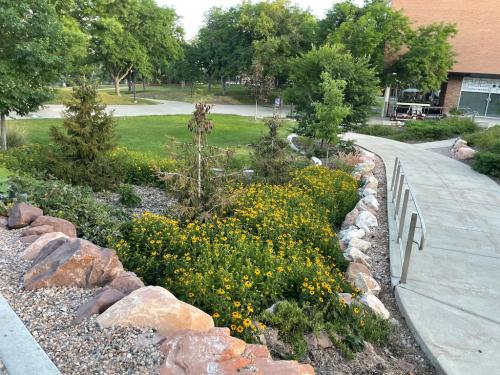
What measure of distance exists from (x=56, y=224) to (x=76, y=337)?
2.50 metres

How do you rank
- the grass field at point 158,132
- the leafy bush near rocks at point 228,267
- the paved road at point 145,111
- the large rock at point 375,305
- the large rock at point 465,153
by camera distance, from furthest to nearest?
the paved road at point 145,111 < the grass field at point 158,132 < the large rock at point 465,153 < the large rock at point 375,305 < the leafy bush near rocks at point 228,267

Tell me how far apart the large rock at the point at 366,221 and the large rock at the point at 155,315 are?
A: 13.9 feet

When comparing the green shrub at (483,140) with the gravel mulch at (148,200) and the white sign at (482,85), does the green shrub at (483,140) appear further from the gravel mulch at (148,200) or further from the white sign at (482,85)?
the white sign at (482,85)

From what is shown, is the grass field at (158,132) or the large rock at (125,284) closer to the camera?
the large rock at (125,284)

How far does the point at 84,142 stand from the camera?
7.80 metres

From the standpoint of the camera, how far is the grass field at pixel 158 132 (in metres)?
14.7

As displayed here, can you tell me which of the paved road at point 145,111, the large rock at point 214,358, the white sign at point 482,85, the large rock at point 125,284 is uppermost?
the white sign at point 482,85

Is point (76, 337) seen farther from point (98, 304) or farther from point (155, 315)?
point (155, 315)

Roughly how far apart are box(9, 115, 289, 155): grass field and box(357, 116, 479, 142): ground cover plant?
5002 mm

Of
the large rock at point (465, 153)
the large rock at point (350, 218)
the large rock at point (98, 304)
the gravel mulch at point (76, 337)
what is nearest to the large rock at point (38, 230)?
the gravel mulch at point (76, 337)

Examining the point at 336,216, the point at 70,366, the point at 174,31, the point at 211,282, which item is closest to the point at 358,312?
the point at 211,282

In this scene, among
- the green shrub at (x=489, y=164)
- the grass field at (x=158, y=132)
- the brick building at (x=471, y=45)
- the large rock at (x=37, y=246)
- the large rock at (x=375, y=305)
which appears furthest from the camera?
the brick building at (x=471, y=45)

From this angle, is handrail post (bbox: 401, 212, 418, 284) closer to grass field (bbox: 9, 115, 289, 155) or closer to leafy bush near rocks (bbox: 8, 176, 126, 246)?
leafy bush near rocks (bbox: 8, 176, 126, 246)

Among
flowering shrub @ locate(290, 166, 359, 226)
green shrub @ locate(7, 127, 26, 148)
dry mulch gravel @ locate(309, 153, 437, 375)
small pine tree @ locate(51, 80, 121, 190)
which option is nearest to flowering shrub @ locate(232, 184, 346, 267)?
flowering shrub @ locate(290, 166, 359, 226)
